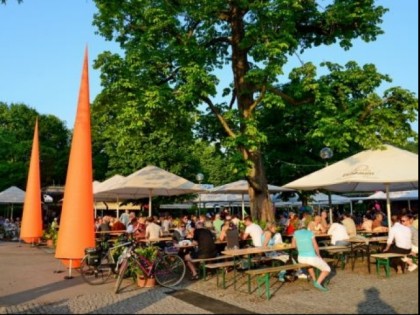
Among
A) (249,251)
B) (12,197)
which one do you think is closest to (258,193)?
(249,251)

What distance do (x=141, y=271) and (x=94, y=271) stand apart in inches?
60.0

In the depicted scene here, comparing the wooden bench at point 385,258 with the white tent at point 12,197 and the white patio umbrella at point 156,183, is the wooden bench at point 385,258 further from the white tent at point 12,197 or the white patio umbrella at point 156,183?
the white tent at point 12,197

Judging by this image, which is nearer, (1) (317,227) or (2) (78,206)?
(2) (78,206)

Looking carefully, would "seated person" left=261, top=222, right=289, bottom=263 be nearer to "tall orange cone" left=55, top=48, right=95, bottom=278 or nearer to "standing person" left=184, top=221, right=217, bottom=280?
"standing person" left=184, top=221, right=217, bottom=280

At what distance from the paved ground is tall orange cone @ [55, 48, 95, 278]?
0.75 metres

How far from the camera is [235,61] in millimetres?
17641

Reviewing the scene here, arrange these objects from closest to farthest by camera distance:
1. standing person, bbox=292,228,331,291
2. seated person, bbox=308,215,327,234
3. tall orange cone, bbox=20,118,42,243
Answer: standing person, bbox=292,228,331,291, seated person, bbox=308,215,327,234, tall orange cone, bbox=20,118,42,243

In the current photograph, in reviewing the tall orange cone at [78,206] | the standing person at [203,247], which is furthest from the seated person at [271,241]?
the tall orange cone at [78,206]

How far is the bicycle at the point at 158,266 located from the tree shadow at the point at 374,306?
423 centimetres

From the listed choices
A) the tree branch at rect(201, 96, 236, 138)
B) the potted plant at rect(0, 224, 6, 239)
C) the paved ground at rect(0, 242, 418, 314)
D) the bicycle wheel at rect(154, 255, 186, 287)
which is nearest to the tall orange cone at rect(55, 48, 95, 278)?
the paved ground at rect(0, 242, 418, 314)

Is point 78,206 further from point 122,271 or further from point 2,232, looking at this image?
point 2,232

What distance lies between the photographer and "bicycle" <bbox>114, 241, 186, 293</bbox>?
35.6 feet

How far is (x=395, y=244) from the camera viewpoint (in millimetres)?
11961

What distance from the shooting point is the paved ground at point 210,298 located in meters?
8.19
